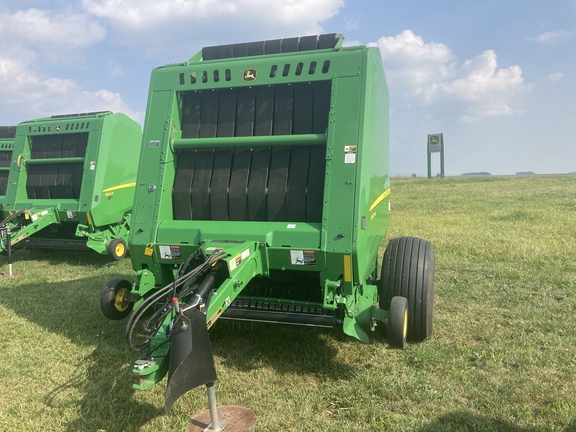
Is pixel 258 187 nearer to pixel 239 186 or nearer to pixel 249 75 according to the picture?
pixel 239 186

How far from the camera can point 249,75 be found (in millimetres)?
3863

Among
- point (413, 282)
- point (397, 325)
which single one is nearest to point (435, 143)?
point (413, 282)

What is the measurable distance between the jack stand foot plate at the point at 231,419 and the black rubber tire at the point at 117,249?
540 cm

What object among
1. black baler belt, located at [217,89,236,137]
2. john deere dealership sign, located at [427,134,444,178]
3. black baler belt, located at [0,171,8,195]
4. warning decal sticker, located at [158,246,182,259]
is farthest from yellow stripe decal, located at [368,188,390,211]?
john deere dealership sign, located at [427,134,444,178]

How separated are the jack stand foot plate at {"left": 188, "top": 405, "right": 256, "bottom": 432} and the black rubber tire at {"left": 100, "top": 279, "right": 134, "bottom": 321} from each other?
1.46m

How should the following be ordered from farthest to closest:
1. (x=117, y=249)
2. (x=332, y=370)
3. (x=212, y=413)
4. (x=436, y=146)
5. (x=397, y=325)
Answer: (x=436, y=146)
(x=117, y=249)
(x=332, y=370)
(x=397, y=325)
(x=212, y=413)

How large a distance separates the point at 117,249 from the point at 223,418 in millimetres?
5636

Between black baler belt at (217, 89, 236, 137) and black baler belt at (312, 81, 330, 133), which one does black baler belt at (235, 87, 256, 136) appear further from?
black baler belt at (312, 81, 330, 133)

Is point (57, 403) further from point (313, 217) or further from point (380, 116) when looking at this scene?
point (380, 116)

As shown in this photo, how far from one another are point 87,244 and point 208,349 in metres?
5.84

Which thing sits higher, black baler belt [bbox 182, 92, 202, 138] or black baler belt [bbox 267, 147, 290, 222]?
black baler belt [bbox 182, 92, 202, 138]

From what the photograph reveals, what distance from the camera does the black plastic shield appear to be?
94.6 inches

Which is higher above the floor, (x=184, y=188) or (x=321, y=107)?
(x=321, y=107)

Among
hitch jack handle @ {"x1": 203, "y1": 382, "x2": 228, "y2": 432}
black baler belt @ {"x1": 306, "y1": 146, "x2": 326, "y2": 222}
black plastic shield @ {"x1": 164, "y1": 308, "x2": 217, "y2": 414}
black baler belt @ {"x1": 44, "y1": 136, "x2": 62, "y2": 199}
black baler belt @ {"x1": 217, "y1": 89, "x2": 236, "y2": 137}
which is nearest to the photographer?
black plastic shield @ {"x1": 164, "y1": 308, "x2": 217, "y2": 414}
